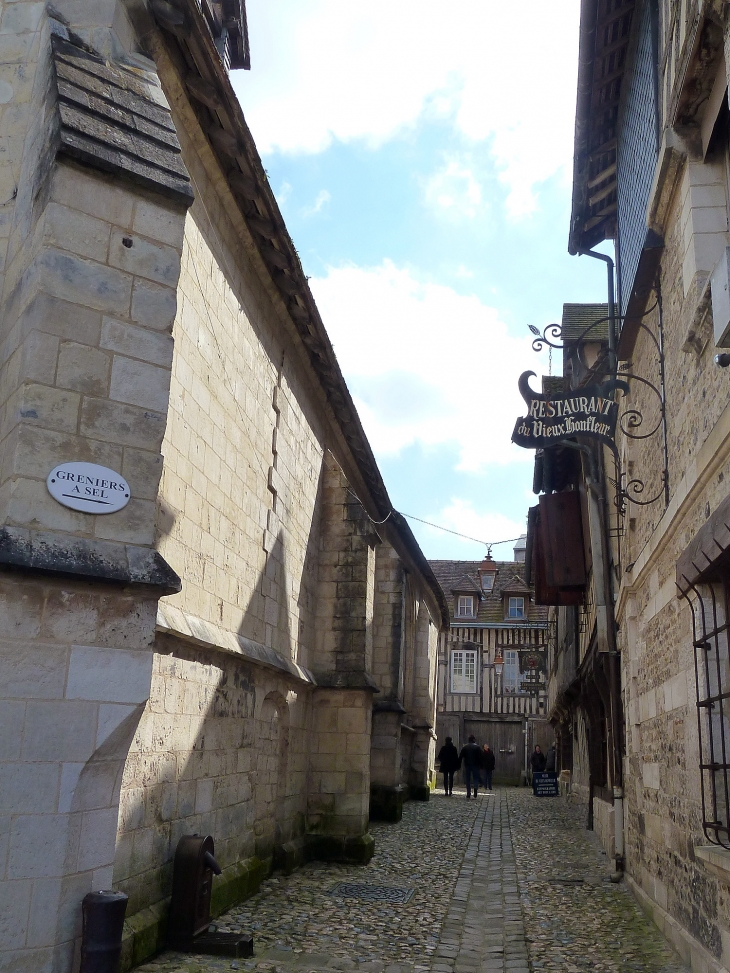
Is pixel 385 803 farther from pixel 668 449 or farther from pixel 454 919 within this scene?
pixel 668 449

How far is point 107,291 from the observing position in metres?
4.16

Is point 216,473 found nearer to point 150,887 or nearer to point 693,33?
point 150,887

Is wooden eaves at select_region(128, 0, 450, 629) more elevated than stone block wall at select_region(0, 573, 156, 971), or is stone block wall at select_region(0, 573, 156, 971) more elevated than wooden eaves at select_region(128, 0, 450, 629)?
wooden eaves at select_region(128, 0, 450, 629)

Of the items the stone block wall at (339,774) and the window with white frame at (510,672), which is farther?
the window with white frame at (510,672)

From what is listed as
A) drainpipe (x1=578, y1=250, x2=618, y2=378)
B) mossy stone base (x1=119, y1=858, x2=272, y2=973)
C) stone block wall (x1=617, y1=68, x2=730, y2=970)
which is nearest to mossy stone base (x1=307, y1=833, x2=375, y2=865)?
mossy stone base (x1=119, y1=858, x2=272, y2=973)

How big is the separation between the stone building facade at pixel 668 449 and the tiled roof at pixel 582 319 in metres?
3.82

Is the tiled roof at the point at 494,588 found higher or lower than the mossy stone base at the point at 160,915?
higher

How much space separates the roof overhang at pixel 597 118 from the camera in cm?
829

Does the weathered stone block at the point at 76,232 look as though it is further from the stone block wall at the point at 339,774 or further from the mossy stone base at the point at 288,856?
the stone block wall at the point at 339,774

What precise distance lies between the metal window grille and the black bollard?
2.96 m

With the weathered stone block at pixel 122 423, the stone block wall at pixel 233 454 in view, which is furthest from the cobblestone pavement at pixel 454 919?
the weathered stone block at pixel 122 423

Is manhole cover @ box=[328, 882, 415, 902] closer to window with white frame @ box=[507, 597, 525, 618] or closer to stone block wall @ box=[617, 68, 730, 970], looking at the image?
stone block wall @ box=[617, 68, 730, 970]

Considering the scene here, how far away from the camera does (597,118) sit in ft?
31.5

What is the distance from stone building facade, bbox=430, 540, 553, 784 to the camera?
2897cm
